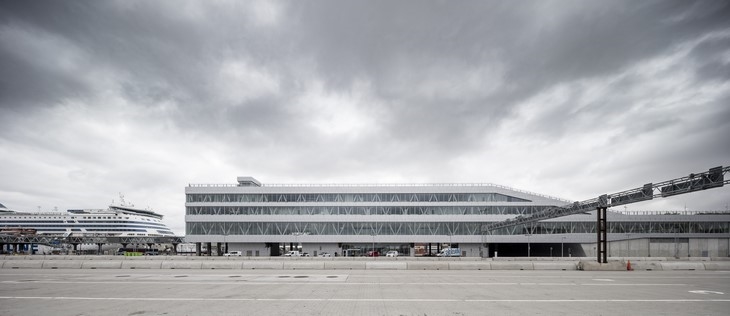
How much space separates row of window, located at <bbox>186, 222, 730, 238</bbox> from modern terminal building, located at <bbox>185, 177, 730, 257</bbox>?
0.20 metres

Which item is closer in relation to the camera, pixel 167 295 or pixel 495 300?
pixel 495 300

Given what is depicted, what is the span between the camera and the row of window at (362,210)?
258ft

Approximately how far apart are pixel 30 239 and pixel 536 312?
13541cm

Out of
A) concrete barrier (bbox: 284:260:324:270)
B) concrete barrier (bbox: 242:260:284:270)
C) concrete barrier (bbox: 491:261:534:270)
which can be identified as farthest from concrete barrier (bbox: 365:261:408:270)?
concrete barrier (bbox: 491:261:534:270)

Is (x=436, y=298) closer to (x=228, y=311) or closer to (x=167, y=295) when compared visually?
(x=228, y=311)

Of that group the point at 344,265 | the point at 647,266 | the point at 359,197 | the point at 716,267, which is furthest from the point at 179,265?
the point at 359,197

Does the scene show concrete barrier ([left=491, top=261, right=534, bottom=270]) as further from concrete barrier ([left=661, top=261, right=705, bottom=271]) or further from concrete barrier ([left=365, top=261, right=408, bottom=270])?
concrete barrier ([left=661, top=261, right=705, bottom=271])

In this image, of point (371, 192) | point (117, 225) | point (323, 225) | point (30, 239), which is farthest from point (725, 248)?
point (30, 239)

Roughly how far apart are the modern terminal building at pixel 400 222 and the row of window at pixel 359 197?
201mm

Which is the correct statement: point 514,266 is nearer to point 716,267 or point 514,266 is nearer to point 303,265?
point 716,267

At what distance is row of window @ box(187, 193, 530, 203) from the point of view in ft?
260

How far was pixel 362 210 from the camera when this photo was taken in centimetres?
7975

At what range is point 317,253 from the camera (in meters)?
78.4

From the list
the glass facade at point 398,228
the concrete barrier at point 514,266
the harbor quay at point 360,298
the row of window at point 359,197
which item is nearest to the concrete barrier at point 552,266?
the concrete barrier at point 514,266
